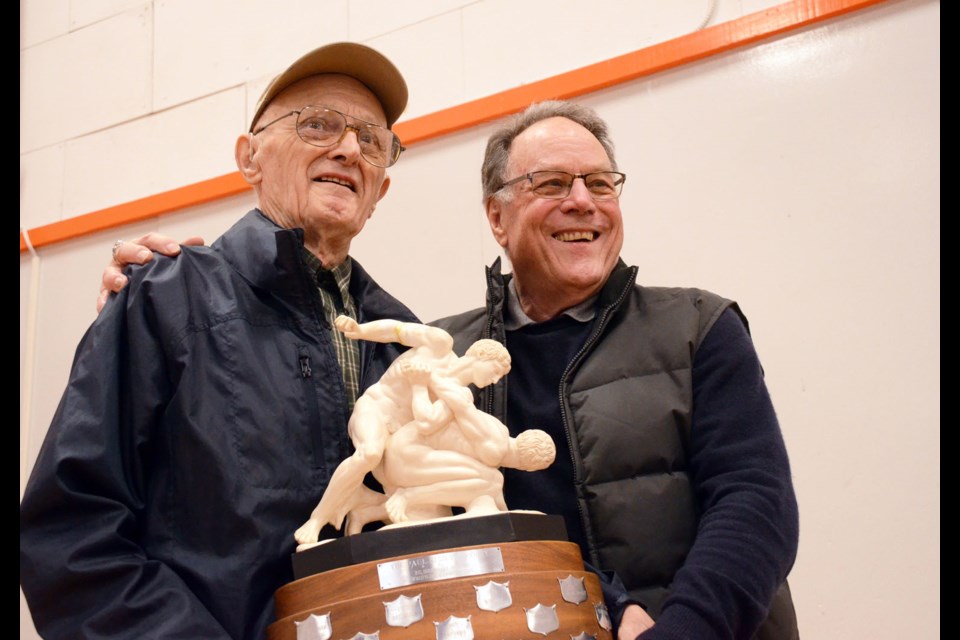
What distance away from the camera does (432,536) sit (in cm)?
138

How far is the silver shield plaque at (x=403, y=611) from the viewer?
1301 mm

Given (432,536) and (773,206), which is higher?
(773,206)

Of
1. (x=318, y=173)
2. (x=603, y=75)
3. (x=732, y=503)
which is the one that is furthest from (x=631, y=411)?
(x=603, y=75)

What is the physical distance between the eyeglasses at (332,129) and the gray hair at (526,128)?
0.35 metres

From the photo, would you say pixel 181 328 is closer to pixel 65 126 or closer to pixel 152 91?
pixel 152 91

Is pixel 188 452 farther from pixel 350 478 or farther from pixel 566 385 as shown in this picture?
pixel 566 385

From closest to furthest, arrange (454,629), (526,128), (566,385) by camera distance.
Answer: (454,629) < (566,385) < (526,128)

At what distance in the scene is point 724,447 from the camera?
167 cm

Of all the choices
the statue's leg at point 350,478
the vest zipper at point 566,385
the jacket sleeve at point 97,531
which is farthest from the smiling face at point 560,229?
the jacket sleeve at point 97,531

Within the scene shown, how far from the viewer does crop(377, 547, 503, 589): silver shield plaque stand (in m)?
1.34

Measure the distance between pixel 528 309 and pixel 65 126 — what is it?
2.84 meters

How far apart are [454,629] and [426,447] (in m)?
0.30

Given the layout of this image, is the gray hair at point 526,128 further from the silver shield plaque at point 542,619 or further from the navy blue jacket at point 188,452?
the silver shield plaque at point 542,619

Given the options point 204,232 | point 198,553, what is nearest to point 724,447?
point 198,553
